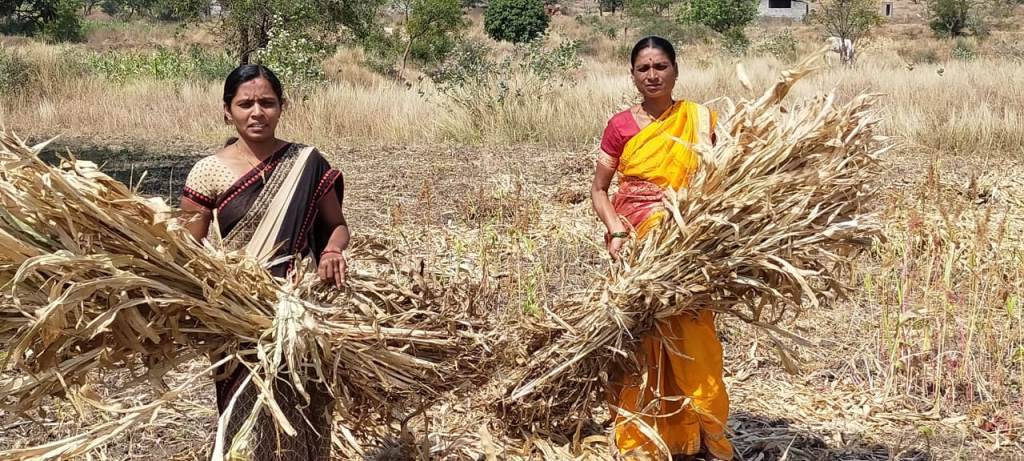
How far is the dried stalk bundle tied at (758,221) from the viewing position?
7.91 ft

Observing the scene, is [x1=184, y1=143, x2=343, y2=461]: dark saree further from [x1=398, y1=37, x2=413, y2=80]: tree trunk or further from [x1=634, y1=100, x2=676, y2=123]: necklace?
[x1=398, y1=37, x2=413, y2=80]: tree trunk

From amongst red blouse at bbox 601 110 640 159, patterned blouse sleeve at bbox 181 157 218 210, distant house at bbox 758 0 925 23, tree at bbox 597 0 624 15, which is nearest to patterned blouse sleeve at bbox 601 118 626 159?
red blouse at bbox 601 110 640 159

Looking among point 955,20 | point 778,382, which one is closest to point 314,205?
point 778,382

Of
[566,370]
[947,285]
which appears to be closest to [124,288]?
[566,370]

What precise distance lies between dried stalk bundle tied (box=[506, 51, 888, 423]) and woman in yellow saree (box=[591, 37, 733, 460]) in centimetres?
12

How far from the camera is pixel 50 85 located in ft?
37.4

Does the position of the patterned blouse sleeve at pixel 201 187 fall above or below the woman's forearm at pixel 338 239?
above

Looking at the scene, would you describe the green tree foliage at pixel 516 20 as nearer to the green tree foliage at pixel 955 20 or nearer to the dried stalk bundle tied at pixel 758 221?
the green tree foliage at pixel 955 20

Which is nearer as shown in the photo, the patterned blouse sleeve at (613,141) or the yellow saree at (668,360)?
the yellow saree at (668,360)

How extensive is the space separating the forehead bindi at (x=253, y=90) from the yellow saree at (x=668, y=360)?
112 centimetres

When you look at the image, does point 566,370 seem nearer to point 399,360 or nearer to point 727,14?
point 399,360

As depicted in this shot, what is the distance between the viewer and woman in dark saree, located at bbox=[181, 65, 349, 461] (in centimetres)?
219

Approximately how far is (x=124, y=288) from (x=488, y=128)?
744 centimetres

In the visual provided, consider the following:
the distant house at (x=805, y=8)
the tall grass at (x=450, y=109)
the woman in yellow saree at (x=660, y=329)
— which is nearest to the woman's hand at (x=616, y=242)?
the woman in yellow saree at (x=660, y=329)
